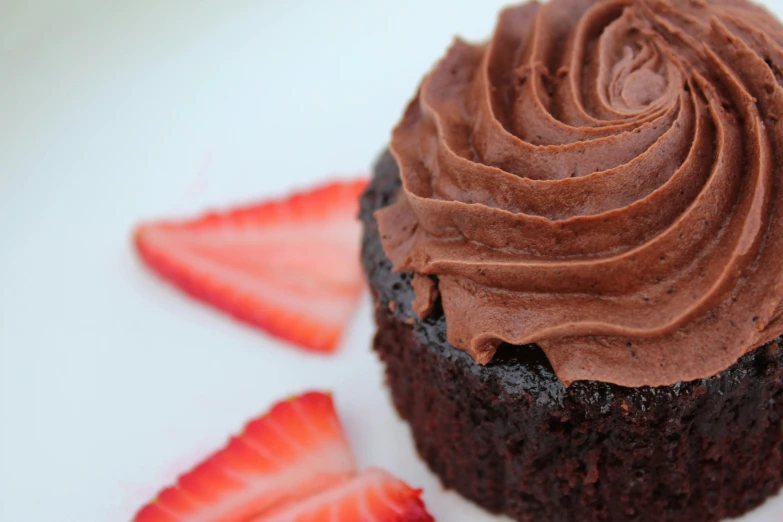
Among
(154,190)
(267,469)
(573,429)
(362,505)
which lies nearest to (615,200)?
(573,429)

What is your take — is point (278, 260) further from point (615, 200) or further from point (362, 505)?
point (615, 200)

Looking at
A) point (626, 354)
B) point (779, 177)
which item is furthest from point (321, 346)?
point (779, 177)

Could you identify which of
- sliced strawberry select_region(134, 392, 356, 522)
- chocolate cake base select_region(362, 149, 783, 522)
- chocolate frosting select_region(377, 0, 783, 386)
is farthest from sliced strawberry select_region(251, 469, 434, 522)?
chocolate frosting select_region(377, 0, 783, 386)

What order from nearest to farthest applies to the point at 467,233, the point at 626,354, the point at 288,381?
the point at 626,354
the point at 467,233
the point at 288,381

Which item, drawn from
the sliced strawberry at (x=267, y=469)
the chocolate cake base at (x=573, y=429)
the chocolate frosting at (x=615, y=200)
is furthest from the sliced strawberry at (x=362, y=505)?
the chocolate frosting at (x=615, y=200)

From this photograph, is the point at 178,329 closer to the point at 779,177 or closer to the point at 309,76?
the point at 309,76

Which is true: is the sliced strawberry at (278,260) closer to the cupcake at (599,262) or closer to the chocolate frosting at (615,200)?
the cupcake at (599,262)

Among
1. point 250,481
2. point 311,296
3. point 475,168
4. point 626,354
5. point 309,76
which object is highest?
point 309,76

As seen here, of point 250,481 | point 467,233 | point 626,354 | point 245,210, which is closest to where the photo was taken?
point 626,354

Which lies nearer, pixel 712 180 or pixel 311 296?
pixel 712 180
